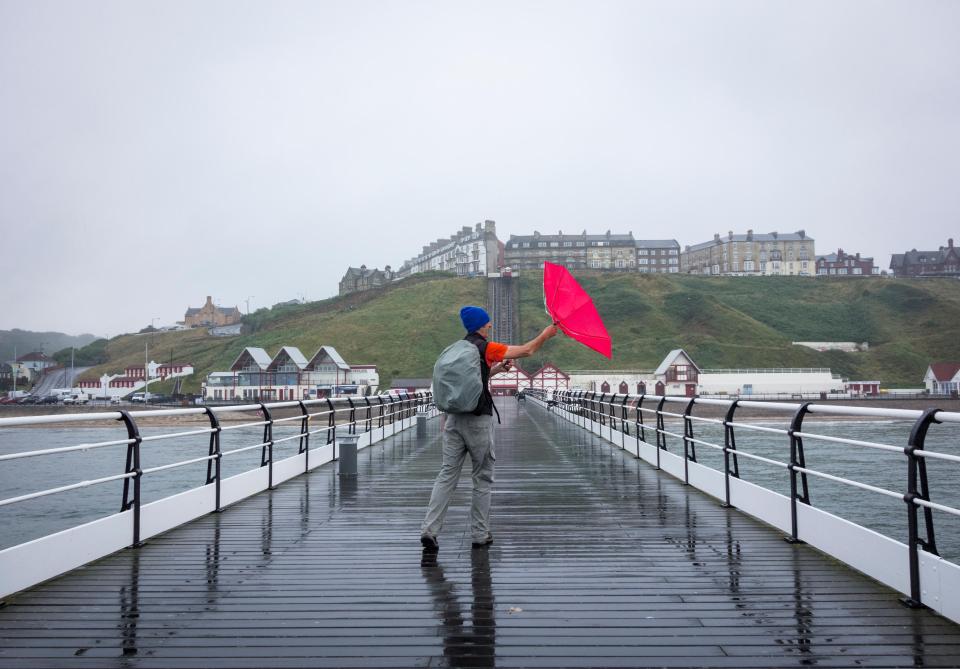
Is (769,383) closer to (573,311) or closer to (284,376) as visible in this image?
(284,376)

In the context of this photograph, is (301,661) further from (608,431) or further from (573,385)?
(573,385)

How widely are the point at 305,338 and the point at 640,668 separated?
11364 centimetres

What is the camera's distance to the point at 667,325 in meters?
115

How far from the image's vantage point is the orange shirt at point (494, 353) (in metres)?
5.79

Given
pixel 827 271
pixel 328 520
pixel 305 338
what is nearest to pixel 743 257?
pixel 827 271

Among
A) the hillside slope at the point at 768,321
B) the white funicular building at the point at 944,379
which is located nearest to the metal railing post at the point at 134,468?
the white funicular building at the point at 944,379

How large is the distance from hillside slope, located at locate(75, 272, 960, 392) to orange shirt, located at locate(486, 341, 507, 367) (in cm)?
8907

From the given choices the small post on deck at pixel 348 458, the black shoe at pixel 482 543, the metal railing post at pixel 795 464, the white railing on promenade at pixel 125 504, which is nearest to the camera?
the white railing on promenade at pixel 125 504

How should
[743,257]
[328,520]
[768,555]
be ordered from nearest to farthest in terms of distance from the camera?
1. [768,555]
2. [328,520]
3. [743,257]

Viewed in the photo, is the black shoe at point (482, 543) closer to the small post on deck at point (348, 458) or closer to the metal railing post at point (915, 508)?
the metal railing post at point (915, 508)

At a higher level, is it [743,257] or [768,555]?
[743,257]

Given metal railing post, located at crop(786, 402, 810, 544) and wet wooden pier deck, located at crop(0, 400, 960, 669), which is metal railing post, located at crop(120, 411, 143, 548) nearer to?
wet wooden pier deck, located at crop(0, 400, 960, 669)

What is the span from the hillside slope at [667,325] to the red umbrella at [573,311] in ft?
292

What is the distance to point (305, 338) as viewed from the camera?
372ft
